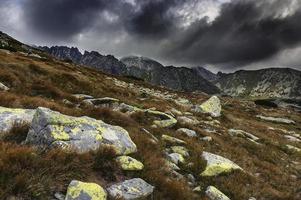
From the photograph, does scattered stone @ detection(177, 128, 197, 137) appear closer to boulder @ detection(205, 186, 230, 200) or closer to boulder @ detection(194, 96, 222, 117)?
boulder @ detection(205, 186, 230, 200)

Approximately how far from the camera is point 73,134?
8648 mm

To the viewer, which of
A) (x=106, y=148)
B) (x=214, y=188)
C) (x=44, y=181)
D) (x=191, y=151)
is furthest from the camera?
(x=191, y=151)

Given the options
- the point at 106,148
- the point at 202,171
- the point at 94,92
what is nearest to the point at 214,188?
the point at 202,171

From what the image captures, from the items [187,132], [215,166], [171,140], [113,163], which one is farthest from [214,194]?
[187,132]

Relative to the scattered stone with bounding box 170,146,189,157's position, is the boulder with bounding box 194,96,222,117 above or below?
above

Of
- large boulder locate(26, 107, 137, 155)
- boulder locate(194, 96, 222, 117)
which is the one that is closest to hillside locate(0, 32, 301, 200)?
large boulder locate(26, 107, 137, 155)

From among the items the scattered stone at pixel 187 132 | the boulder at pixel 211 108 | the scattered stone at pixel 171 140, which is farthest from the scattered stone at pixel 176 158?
the boulder at pixel 211 108

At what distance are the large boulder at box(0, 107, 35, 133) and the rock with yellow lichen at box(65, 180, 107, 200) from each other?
10.4 feet

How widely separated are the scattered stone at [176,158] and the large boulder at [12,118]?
4847mm

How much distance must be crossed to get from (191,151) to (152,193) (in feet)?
17.6

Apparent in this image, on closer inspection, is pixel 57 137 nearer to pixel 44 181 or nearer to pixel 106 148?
pixel 106 148

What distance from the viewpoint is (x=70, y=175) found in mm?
6969

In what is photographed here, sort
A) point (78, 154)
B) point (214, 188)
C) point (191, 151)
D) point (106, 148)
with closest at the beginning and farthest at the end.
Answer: point (78, 154) < point (106, 148) < point (214, 188) < point (191, 151)

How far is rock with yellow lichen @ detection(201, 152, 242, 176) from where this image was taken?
1148 cm
